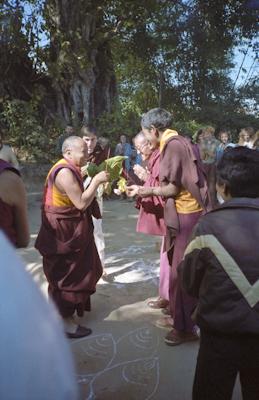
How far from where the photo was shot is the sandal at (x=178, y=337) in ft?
11.3

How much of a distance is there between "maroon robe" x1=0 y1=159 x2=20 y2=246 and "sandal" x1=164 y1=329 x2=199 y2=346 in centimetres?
161

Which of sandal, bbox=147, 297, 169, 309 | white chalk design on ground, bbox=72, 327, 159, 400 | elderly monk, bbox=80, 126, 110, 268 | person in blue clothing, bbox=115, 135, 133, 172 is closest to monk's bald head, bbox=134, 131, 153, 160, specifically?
elderly monk, bbox=80, 126, 110, 268

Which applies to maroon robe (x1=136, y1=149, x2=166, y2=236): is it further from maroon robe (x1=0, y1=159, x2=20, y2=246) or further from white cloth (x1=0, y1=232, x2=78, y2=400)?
white cloth (x1=0, y1=232, x2=78, y2=400)

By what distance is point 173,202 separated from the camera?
344cm

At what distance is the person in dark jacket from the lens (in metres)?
1.78

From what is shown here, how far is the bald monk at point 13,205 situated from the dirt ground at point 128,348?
0.39 meters

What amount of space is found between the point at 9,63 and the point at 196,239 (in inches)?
544

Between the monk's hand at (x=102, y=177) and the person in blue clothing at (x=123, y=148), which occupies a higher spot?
the person in blue clothing at (x=123, y=148)

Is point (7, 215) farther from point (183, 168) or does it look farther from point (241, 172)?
point (183, 168)

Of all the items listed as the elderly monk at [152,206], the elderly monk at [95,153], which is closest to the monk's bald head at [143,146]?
the elderly monk at [152,206]

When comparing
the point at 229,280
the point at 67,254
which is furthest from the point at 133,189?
the point at 229,280

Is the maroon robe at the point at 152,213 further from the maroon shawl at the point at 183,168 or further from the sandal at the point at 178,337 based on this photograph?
the sandal at the point at 178,337

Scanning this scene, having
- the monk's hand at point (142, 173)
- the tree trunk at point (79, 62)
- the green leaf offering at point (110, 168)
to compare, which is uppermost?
the tree trunk at point (79, 62)

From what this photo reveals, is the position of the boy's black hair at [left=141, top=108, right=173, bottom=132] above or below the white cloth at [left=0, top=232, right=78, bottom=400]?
above
